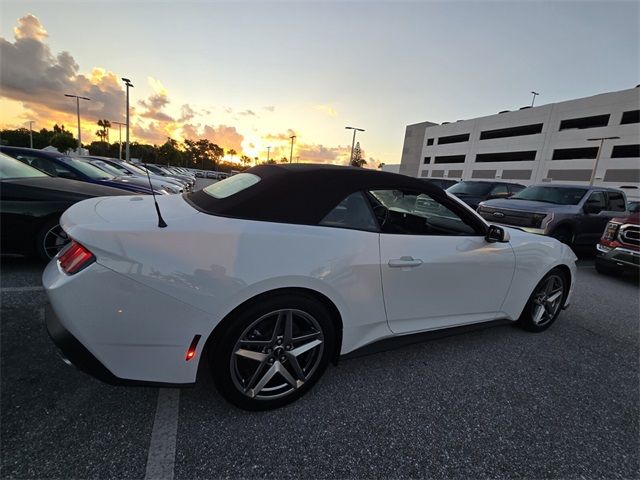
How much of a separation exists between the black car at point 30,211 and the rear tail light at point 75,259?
2.48 meters

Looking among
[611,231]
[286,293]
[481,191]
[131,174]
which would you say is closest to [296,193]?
[286,293]

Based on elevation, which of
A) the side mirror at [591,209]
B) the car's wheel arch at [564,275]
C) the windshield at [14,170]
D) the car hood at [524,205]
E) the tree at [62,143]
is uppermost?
the tree at [62,143]

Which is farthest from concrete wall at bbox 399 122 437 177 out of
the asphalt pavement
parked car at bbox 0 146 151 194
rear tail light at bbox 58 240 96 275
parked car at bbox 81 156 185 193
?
rear tail light at bbox 58 240 96 275

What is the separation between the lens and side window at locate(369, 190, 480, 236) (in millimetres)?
2367

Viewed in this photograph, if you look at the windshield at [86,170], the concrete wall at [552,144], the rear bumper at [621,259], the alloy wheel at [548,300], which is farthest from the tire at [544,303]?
the concrete wall at [552,144]

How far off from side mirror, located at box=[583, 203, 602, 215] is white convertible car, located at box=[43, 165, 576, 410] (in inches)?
246

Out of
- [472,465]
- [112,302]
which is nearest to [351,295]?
[472,465]

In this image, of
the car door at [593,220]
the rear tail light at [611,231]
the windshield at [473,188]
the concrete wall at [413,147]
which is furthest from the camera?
the concrete wall at [413,147]

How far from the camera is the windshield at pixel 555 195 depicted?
23.8 feet

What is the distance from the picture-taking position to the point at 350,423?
6.19ft

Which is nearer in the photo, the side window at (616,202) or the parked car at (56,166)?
the parked car at (56,166)

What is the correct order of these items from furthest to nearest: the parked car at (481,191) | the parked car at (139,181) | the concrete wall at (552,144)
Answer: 1. the concrete wall at (552,144)
2. the parked car at (481,191)
3. the parked car at (139,181)

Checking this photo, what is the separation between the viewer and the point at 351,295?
6.48ft

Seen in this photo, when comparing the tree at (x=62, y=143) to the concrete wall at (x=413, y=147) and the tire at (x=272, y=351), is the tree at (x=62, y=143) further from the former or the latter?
the tire at (x=272, y=351)
